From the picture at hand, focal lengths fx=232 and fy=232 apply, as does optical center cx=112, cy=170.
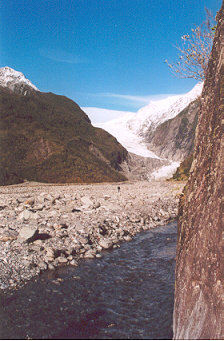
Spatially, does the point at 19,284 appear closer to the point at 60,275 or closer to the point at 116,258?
the point at 60,275

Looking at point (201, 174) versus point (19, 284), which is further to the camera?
point (19, 284)

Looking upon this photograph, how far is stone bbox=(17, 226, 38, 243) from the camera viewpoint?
892 centimetres

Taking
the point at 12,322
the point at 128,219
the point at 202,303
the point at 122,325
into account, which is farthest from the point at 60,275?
the point at 128,219

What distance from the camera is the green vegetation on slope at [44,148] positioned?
46812mm

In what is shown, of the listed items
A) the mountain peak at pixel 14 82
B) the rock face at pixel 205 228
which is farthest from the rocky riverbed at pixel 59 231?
the mountain peak at pixel 14 82

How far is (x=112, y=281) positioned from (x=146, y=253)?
2878 mm

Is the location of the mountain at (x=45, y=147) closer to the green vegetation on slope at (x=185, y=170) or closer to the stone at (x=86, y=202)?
the green vegetation on slope at (x=185, y=170)

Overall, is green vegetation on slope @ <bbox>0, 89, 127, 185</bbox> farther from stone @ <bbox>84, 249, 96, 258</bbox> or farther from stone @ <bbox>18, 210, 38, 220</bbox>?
stone @ <bbox>84, 249, 96, 258</bbox>

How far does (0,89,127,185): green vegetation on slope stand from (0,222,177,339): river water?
3466 centimetres

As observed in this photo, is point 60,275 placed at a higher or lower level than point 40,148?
lower

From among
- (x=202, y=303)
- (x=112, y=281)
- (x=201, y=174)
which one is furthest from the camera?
(x=112, y=281)

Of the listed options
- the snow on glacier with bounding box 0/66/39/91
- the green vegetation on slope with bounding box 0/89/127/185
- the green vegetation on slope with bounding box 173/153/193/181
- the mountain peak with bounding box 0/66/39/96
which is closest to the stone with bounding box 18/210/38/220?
the green vegetation on slope with bounding box 173/153/193/181

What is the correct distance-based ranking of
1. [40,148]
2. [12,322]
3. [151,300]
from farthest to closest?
[40,148] < [151,300] < [12,322]

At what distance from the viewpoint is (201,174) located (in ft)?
11.3
